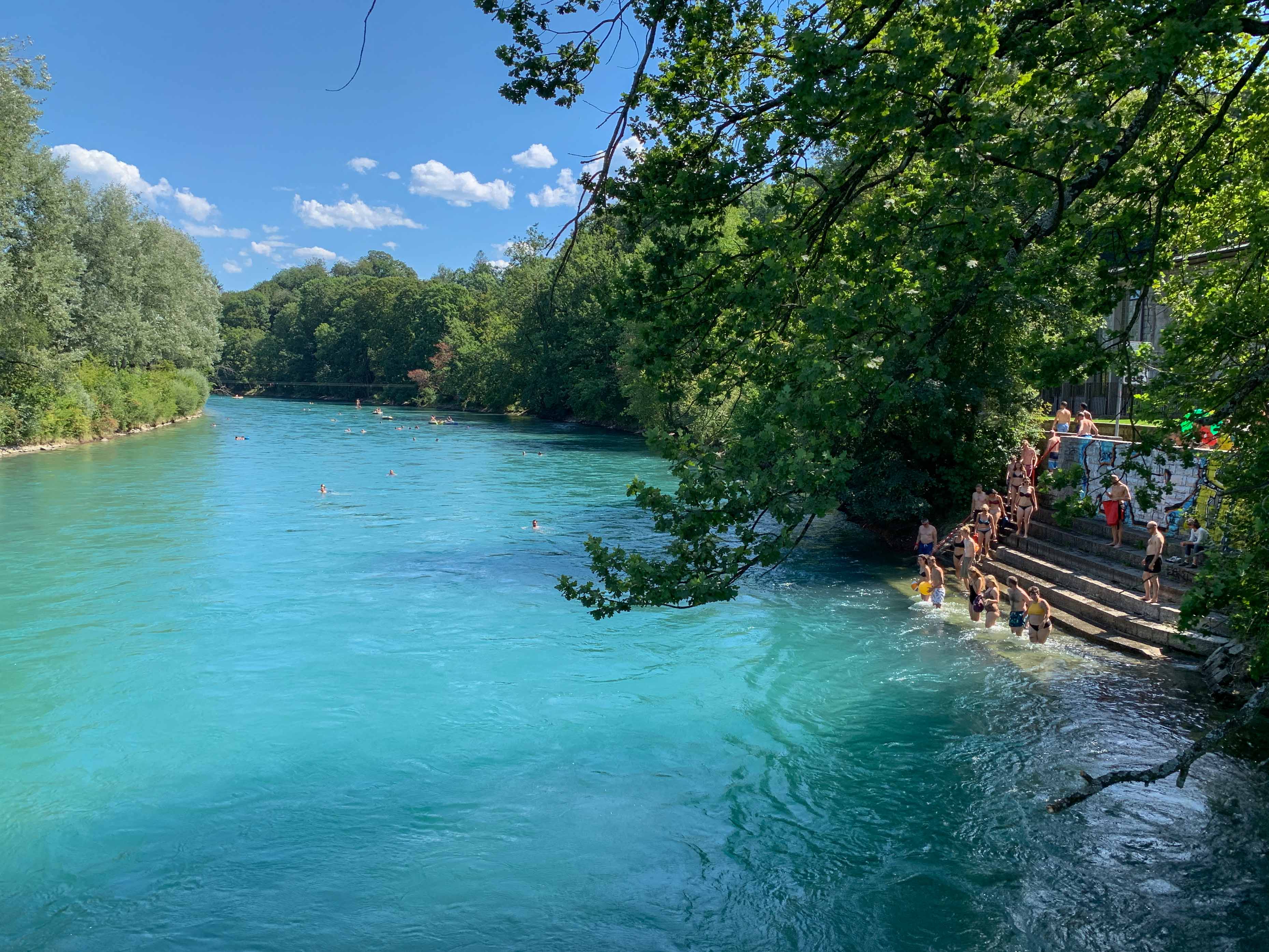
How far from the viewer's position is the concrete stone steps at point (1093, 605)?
1470cm

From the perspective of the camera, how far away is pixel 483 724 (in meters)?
13.4

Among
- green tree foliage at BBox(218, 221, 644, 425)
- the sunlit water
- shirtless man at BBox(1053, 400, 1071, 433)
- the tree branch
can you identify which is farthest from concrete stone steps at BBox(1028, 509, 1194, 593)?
green tree foliage at BBox(218, 221, 644, 425)

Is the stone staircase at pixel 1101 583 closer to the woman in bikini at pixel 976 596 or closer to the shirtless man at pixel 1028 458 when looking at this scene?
the shirtless man at pixel 1028 458

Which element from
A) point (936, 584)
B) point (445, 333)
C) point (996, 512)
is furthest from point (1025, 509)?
point (445, 333)

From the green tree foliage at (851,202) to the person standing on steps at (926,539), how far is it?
1347 cm

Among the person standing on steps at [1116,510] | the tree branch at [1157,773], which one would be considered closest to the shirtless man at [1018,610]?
the person standing on steps at [1116,510]

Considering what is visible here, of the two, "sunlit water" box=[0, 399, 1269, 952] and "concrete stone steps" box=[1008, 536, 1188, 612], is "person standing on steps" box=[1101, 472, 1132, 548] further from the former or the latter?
"sunlit water" box=[0, 399, 1269, 952]

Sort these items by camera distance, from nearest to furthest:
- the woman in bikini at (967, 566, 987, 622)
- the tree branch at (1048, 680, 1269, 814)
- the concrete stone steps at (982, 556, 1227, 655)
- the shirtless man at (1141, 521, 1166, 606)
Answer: the tree branch at (1048, 680, 1269, 814)
the concrete stone steps at (982, 556, 1227, 655)
the shirtless man at (1141, 521, 1166, 606)
the woman in bikini at (967, 566, 987, 622)

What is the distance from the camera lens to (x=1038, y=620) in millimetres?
16062

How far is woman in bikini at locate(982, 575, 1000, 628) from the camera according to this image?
1731 centimetres

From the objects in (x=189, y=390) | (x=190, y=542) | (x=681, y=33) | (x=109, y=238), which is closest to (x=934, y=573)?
(x=681, y=33)

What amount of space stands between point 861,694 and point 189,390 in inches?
2348

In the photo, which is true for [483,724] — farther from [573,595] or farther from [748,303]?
[748,303]

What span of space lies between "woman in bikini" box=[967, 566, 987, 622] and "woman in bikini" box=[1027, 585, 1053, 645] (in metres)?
1.14
